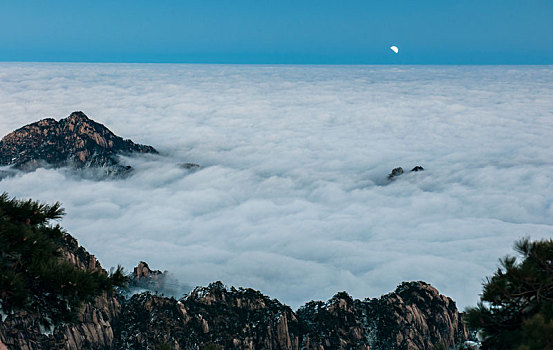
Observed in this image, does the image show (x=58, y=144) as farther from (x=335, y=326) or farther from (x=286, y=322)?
(x=335, y=326)

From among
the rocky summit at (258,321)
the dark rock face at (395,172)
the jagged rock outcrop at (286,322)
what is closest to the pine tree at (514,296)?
the rocky summit at (258,321)

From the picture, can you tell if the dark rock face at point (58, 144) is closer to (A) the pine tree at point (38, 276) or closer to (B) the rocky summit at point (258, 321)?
(B) the rocky summit at point (258, 321)

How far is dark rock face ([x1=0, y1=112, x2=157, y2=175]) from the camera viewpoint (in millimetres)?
174875

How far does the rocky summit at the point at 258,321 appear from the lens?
47.6 meters

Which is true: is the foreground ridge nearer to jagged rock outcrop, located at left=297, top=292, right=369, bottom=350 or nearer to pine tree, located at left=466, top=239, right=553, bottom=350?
jagged rock outcrop, located at left=297, top=292, right=369, bottom=350

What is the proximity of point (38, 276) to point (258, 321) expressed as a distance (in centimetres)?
5063

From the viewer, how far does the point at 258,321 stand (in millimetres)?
54062

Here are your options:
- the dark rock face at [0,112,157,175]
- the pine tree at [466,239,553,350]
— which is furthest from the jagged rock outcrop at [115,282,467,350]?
the dark rock face at [0,112,157,175]

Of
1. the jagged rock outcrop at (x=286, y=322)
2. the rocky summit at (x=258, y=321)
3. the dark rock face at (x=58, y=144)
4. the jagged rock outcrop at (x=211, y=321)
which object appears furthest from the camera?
the dark rock face at (x=58, y=144)

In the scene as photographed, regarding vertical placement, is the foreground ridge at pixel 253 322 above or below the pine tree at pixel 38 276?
below

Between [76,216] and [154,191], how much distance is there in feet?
121

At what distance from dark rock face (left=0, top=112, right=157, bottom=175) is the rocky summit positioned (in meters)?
140

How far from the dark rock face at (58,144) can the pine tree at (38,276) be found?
601ft

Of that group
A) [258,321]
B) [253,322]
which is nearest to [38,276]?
[253,322]
